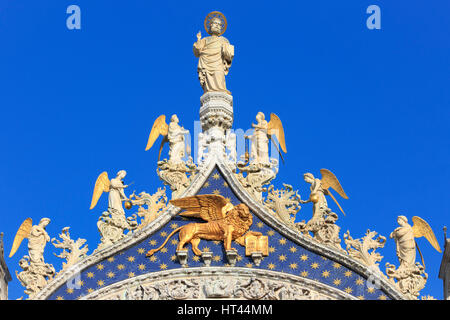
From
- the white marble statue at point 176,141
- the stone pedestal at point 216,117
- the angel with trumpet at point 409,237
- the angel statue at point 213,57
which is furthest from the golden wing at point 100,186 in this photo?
the angel with trumpet at point 409,237

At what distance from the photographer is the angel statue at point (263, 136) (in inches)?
904

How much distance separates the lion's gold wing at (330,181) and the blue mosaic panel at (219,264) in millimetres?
1452

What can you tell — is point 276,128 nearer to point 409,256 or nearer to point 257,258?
point 257,258

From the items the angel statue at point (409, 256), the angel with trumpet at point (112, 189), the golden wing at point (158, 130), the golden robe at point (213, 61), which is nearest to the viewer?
the angel statue at point (409, 256)

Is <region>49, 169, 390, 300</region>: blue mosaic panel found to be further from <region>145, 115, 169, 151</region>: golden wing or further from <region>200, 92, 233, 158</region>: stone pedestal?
<region>145, 115, 169, 151</region>: golden wing

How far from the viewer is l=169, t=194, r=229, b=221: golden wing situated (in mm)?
21953

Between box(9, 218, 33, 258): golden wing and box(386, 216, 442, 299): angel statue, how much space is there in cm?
680

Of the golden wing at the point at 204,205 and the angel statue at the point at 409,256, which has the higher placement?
the golden wing at the point at 204,205

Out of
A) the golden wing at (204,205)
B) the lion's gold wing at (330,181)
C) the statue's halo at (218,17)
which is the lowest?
the golden wing at (204,205)

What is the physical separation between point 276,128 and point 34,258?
5.54m

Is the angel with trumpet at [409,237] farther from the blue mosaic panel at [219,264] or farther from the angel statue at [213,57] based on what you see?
the angel statue at [213,57]

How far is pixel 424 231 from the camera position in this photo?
71.7ft

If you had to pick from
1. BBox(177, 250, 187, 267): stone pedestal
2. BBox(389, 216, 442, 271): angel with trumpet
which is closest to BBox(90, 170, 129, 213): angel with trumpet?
BBox(177, 250, 187, 267): stone pedestal
